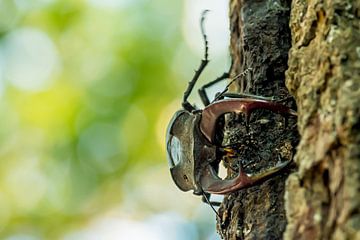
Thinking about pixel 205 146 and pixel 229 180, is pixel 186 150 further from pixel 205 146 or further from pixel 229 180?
pixel 229 180

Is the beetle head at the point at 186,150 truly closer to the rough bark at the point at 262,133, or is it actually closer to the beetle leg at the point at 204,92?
the rough bark at the point at 262,133

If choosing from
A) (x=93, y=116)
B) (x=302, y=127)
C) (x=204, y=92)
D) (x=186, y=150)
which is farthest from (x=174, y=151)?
(x=93, y=116)

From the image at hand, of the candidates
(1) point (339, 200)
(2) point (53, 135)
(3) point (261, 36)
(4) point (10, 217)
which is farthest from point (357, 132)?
(4) point (10, 217)

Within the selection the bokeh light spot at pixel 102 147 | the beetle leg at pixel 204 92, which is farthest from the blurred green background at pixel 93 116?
the beetle leg at pixel 204 92

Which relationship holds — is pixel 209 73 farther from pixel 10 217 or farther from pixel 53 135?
pixel 10 217

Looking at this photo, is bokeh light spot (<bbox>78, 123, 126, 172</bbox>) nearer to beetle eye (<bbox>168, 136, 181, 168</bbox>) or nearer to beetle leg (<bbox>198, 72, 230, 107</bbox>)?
beetle leg (<bbox>198, 72, 230, 107</bbox>)

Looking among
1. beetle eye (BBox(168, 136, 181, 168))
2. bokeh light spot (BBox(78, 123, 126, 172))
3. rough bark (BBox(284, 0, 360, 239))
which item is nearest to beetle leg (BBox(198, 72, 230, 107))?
beetle eye (BBox(168, 136, 181, 168))
